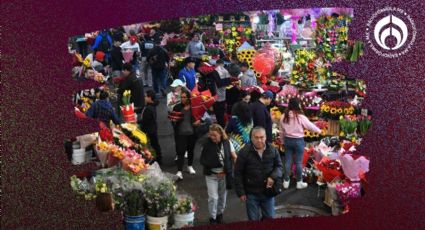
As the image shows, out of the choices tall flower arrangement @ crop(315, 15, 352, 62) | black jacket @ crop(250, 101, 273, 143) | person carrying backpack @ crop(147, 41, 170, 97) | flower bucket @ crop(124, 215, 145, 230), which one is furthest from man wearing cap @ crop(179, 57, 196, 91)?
flower bucket @ crop(124, 215, 145, 230)

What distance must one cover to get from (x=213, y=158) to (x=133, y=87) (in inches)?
33.0

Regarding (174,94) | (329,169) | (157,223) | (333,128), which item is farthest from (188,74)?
(329,169)

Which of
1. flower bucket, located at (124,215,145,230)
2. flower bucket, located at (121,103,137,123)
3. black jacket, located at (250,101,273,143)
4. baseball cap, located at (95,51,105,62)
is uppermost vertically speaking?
baseball cap, located at (95,51,105,62)

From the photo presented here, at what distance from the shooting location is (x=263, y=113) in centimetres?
555

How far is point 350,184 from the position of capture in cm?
555

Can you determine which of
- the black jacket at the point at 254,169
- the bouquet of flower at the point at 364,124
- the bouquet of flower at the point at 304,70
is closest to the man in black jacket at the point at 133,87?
the black jacket at the point at 254,169

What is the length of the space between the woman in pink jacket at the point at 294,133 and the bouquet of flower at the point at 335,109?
148 mm

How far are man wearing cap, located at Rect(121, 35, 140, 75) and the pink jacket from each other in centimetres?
125

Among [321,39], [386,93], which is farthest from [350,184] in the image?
[321,39]

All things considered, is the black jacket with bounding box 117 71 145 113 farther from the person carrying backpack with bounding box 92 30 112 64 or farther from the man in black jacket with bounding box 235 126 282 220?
the man in black jacket with bounding box 235 126 282 220

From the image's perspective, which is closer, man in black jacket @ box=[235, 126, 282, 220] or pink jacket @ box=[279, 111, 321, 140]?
man in black jacket @ box=[235, 126, 282, 220]

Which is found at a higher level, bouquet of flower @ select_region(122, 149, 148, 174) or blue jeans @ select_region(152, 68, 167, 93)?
blue jeans @ select_region(152, 68, 167, 93)

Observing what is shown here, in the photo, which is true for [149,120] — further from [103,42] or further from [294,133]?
[294,133]

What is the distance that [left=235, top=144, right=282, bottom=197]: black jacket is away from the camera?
533cm
